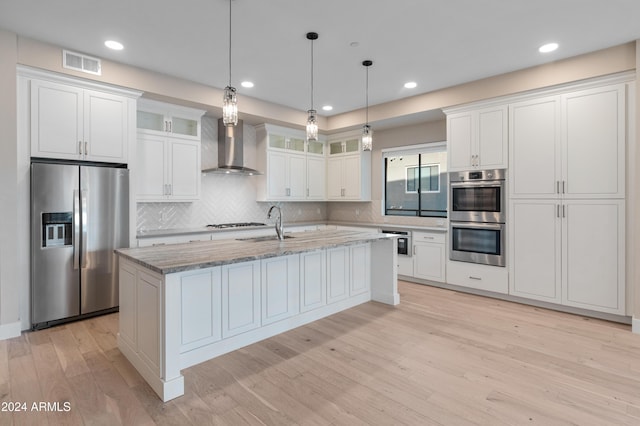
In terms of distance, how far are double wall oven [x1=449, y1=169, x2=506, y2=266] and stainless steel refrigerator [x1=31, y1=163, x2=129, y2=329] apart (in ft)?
13.8

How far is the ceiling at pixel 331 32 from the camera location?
8.95 feet

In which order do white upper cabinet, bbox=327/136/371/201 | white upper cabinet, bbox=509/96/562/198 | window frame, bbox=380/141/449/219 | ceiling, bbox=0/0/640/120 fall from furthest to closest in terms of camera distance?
white upper cabinet, bbox=327/136/371/201 → window frame, bbox=380/141/449/219 → white upper cabinet, bbox=509/96/562/198 → ceiling, bbox=0/0/640/120

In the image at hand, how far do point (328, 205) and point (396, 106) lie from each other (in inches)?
106

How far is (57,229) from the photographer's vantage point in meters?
3.41

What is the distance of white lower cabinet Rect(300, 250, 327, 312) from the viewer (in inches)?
135

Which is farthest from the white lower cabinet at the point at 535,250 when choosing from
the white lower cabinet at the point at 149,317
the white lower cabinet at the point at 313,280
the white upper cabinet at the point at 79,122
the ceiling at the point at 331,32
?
the white upper cabinet at the point at 79,122

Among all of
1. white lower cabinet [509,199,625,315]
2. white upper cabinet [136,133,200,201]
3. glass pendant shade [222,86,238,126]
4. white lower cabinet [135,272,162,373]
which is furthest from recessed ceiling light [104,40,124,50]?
white lower cabinet [509,199,625,315]

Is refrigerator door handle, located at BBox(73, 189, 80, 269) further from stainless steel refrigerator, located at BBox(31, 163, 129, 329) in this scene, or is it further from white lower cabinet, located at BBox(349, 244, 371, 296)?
white lower cabinet, located at BBox(349, 244, 371, 296)

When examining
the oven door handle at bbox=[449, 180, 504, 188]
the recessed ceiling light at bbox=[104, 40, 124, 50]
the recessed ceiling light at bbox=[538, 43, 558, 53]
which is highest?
the recessed ceiling light at bbox=[538, 43, 558, 53]

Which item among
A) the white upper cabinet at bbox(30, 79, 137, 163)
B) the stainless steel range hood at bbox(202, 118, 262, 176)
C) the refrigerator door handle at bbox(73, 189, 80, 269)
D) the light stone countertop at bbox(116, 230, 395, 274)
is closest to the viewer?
the light stone countertop at bbox(116, 230, 395, 274)

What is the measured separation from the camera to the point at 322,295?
3.66m

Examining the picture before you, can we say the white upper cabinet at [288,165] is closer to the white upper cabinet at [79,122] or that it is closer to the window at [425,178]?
the window at [425,178]

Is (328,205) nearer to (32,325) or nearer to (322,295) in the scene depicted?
(322,295)

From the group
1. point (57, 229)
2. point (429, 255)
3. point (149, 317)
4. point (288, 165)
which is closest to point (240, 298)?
point (149, 317)
